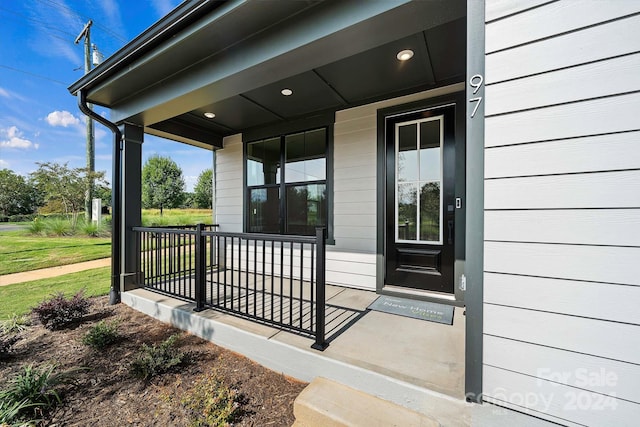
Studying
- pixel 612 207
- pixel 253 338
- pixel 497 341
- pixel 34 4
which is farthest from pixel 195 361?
pixel 34 4

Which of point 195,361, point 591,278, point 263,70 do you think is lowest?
point 195,361

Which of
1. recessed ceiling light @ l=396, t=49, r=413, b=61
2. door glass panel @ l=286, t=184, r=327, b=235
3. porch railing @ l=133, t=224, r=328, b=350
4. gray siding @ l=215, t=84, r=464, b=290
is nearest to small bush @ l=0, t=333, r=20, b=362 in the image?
porch railing @ l=133, t=224, r=328, b=350

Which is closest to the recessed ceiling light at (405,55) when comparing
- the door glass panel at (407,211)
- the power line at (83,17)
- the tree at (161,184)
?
the door glass panel at (407,211)

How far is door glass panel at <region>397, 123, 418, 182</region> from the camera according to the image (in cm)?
302

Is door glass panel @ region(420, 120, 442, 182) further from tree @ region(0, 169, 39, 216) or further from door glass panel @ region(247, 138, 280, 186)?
tree @ region(0, 169, 39, 216)

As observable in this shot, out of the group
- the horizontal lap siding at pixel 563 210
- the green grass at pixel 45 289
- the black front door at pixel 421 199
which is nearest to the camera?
the horizontal lap siding at pixel 563 210

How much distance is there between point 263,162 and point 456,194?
3.08 metres

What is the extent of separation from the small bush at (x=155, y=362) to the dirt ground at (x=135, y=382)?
0.05 meters

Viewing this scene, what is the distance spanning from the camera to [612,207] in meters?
1.10

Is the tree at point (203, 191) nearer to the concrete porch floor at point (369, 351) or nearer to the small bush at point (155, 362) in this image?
the concrete porch floor at point (369, 351)

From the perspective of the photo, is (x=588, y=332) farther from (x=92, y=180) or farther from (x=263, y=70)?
(x=92, y=180)

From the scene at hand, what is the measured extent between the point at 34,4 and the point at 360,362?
→ 14113 mm

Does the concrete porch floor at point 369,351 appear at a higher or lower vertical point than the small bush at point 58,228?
lower

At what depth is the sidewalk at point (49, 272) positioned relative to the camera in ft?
14.7
